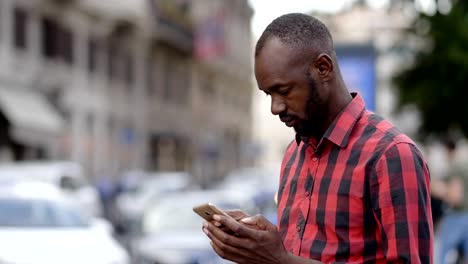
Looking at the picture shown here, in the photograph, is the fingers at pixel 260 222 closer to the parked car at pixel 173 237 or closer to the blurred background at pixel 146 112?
the blurred background at pixel 146 112

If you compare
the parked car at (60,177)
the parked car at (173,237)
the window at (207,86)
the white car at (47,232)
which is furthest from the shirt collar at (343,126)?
the window at (207,86)

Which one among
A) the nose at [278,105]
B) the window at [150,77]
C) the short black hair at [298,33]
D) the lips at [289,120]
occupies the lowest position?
the window at [150,77]

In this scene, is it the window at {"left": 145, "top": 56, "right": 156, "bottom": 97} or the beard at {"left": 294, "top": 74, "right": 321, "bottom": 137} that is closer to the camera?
the beard at {"left": 294, "top": 74, "right": 321, "bottom": 137}

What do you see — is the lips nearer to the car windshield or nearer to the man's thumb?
the man's thumb

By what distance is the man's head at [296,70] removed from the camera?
2791mm

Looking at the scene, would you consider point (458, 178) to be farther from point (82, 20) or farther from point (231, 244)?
point (82, 20)

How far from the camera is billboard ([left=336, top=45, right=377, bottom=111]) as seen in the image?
16781mm

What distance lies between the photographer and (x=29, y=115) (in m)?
32.9

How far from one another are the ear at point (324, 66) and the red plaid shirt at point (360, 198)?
13cm

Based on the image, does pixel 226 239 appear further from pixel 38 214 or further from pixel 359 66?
pixel 359 66

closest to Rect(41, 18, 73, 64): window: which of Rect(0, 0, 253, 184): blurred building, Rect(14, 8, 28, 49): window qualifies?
Rect(0, 0, 253, 184): blurred building

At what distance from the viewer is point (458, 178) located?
36.1 ft

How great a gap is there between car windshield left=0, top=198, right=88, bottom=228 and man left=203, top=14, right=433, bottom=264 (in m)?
9.63

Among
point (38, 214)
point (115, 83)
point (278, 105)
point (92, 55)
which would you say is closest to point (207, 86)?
point (115, 83)
